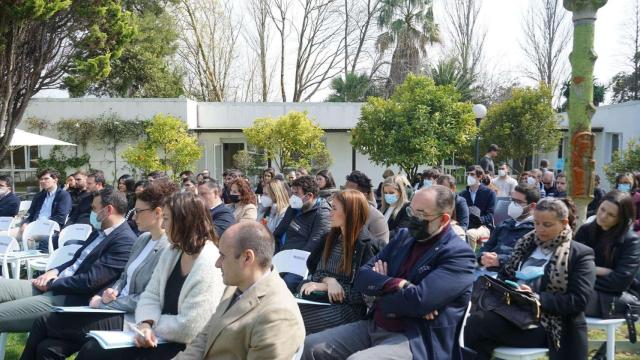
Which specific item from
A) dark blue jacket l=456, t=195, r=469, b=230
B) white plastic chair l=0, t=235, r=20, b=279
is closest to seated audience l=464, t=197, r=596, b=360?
dark blue jacket l=456, t=195, r=469, b=230

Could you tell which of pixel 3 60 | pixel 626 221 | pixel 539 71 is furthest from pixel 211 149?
pixel 539 71

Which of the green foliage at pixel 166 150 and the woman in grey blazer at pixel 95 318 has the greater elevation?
the green foliage at pixel 166 150

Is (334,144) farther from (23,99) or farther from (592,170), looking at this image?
(592,170)

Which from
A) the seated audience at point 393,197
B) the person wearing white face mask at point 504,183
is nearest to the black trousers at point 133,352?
the seated audience at point 393,197

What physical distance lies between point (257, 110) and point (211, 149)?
98.9 inches

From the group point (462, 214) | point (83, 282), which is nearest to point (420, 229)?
point (83, 282)

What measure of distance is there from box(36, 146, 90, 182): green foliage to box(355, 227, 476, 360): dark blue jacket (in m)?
18.5

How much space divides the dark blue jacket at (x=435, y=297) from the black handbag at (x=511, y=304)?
44 cm

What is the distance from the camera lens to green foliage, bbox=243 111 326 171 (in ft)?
57.2

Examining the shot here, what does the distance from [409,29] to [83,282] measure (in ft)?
89.9

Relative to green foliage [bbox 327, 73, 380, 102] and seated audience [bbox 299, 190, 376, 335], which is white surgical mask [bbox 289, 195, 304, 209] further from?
green foliage [bbox 327, 73, 380, 102]

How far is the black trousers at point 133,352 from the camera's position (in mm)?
3281

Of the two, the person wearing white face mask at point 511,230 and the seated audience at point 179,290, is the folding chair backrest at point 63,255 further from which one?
the person wearing white face mask at point 511,230

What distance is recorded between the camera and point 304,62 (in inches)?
1296
